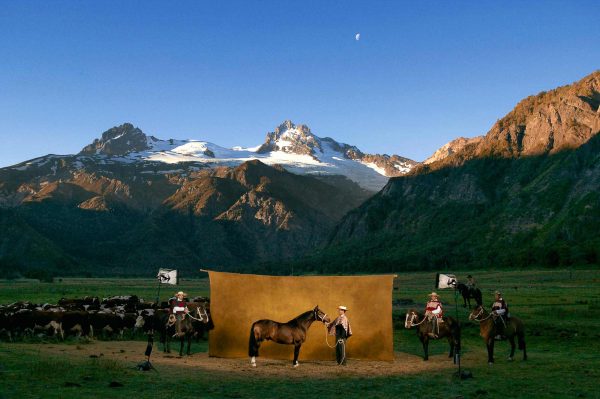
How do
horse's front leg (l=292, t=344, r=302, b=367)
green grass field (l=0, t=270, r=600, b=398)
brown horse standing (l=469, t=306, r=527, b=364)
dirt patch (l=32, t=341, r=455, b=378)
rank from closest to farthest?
green grass field (l=0, t=270, r=600, b=398), dirt patch (l=32, t=341, r=455, b=378), horse's front leg (l=292, t=344, r=302, b=367), brown horse standing (l=469, t=306, r=527, b=364)

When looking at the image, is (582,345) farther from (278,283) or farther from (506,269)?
(506,269)

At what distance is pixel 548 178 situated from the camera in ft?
609

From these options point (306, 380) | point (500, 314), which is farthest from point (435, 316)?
point (306, 380)

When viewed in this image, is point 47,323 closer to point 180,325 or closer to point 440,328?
point 180,325

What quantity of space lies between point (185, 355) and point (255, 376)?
283 inches

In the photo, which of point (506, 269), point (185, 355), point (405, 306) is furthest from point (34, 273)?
point (185, 355)

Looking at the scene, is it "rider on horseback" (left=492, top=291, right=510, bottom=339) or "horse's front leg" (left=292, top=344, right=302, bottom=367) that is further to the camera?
"rider on horseback" (left=492, top=291, right=510, bottom=339)

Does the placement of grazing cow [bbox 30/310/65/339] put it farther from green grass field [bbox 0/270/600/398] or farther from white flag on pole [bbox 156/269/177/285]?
white flag on pole [bbox 156/269/177/285]

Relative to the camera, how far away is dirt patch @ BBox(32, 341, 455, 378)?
24.1 metres

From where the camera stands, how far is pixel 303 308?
93.4ft

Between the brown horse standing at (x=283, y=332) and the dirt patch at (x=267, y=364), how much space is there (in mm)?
842

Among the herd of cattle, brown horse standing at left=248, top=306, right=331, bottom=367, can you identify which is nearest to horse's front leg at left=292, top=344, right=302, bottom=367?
brown horse standing at left=248, top=306, right=331, bottom=367

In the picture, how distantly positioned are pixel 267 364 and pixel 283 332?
1824 millimetres

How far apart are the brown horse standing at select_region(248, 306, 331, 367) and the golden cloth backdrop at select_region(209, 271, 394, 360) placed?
2.46m
